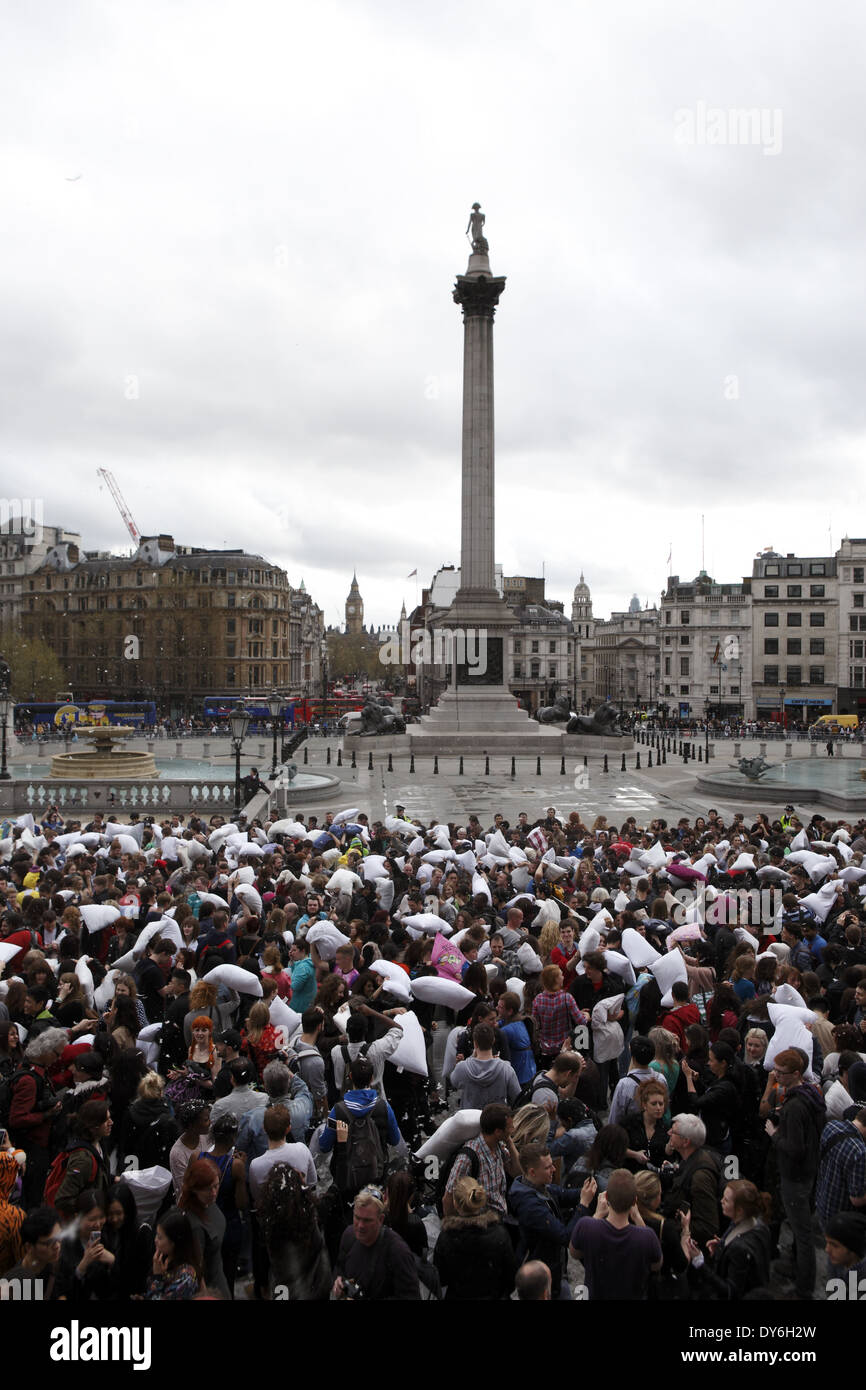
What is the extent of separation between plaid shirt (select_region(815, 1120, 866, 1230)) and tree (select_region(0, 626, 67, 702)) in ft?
278

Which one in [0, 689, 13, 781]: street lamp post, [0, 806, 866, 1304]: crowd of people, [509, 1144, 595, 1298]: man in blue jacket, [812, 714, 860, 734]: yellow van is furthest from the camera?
[812, 714, 860, 734]: yellow van

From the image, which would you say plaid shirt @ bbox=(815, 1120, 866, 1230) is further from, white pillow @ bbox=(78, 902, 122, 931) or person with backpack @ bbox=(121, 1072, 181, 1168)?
white pillow @ bbox=(78, 902, 122, 931)

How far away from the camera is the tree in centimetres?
8350

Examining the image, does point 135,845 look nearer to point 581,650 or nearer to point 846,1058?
point 846,1058

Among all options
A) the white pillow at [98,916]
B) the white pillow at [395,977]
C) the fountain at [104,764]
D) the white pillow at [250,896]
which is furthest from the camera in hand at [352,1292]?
the fountain at [104,764]

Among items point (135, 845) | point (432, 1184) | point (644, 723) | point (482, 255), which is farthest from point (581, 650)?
point (432, 1184)

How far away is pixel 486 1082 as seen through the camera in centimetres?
660

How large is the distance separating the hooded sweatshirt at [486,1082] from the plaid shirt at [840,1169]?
2.00 metres

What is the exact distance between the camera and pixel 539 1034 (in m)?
7.98

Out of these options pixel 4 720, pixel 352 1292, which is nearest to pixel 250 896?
pixel 352 1292

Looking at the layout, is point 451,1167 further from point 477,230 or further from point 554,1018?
point 477,230

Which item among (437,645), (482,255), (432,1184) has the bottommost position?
(432,1184)

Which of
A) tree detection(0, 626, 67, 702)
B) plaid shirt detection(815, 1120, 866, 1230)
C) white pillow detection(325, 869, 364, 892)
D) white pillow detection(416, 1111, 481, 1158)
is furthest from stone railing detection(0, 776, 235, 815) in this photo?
tree detection(0, 626, 67, 702)
